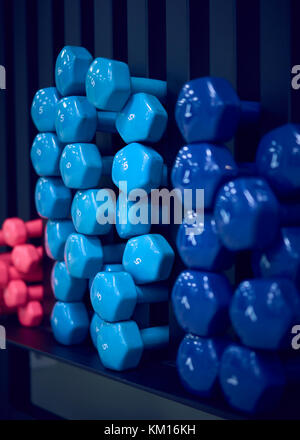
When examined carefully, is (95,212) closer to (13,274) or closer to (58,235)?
(58,235)

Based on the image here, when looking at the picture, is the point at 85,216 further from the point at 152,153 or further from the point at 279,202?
the point at 279,202

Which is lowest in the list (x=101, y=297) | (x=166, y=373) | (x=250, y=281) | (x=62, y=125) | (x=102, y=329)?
(x=166, y=373)

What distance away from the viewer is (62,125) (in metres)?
2.07

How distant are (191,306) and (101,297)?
417 millimetres

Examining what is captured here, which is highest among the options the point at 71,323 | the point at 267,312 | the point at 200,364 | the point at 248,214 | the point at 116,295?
the point at 248,214

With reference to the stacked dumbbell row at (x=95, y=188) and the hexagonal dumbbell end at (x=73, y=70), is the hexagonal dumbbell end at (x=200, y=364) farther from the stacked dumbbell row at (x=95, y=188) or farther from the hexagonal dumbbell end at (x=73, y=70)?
the hexagonal dumbbell end at (x=73, y=70)

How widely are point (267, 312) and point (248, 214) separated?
260 millimetres

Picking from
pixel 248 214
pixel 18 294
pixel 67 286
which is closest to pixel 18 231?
pixel 18 294

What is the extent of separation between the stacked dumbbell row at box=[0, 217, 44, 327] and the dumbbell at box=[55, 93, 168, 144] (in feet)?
2.32

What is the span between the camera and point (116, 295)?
186cm

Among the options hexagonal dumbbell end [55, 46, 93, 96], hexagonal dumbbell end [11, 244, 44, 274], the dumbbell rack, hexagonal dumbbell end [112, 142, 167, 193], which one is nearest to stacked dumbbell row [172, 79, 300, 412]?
the dumbbell rack

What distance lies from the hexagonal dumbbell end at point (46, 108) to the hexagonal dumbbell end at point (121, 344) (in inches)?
34.7

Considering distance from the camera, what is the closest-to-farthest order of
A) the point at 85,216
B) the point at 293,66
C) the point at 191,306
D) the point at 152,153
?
the point at 191,306
the point at 293,66
the point at 152,153
the point at 85,216
